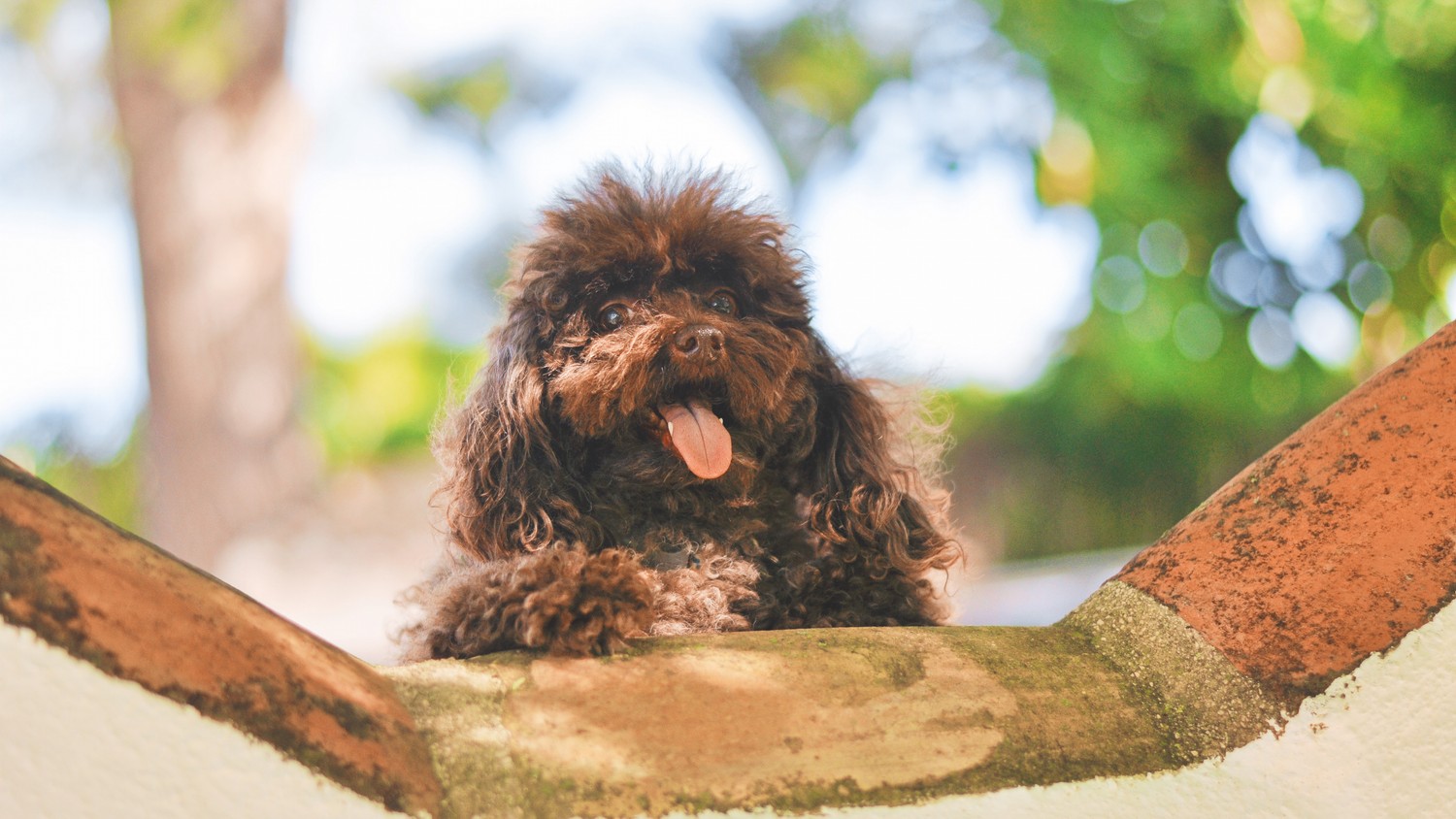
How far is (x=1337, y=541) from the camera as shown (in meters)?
2.60

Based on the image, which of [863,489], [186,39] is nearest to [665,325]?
[863,489]

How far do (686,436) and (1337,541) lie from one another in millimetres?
1524

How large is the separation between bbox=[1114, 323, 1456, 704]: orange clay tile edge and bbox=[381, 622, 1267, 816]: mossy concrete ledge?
188 millimetres

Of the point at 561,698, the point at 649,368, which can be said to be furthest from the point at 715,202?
the point at 561,698

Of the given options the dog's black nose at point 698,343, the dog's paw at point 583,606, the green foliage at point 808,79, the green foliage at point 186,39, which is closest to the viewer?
the dog's paw at point 583,606

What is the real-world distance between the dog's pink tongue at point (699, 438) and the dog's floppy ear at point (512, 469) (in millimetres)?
335

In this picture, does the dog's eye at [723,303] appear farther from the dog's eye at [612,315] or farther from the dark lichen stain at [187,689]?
the dark lichen stain at [187,689]

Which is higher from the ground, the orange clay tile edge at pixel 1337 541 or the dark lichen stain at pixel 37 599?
the orange clay tile edge at pixel 1337 541

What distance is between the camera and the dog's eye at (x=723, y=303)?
3342 mm

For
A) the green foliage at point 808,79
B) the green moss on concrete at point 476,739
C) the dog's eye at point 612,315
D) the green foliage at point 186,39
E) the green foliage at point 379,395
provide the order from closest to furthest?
1. the green moss on concrete at point 476,739
2. the dog's eye at point 612,315
3. the green foliage at point 186,39
4. the green foliage at point 808,79
5. the green foliage at point 379,395

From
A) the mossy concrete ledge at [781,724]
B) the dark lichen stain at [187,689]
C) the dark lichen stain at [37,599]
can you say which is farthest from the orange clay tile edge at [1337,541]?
the dark lichen stain at [37,599]

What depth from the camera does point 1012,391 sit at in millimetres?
9492

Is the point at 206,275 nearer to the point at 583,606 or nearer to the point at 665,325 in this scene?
the point at 665,325

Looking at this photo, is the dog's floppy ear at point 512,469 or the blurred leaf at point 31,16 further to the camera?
the blurred leaf at point 31,16
